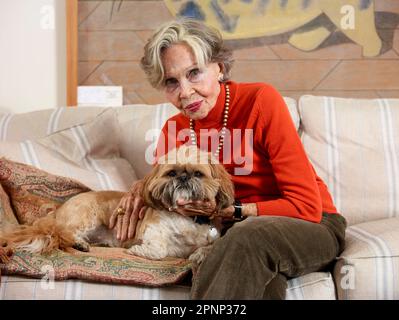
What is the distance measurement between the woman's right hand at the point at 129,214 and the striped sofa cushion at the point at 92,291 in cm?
35

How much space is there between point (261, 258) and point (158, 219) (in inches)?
19.5

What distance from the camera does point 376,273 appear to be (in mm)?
1697

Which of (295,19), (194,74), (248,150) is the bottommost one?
(248,150)

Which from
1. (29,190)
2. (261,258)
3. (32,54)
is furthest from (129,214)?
(32,54)

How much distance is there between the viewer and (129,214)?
197cm

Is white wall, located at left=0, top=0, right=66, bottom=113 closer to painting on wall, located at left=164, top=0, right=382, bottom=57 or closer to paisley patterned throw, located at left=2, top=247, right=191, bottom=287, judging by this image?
painting on wall, located at left=164, top=0, right=382, bottom=57

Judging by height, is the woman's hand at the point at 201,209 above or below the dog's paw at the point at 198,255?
above

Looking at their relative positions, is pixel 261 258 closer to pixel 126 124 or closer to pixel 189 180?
pixel 189 180

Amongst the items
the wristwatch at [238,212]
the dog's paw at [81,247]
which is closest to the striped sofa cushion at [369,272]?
the wristwatch at [238,212]

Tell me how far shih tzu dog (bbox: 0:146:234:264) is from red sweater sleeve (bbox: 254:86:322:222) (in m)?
0.16

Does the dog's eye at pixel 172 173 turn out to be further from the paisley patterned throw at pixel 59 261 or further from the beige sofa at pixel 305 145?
the beige sofa at pixel 305 145

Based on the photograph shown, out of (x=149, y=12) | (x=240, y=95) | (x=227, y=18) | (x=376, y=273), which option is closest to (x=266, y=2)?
(x=227, y=18)

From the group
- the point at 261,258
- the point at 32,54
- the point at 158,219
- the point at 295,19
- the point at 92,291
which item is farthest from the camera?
the point at 32,54

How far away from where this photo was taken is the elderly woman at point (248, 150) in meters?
1.65
